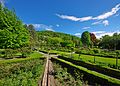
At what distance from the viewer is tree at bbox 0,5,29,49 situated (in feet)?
105

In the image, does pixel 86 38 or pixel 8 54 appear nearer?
pixel 8 54

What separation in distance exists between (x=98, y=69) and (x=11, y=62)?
1246cm

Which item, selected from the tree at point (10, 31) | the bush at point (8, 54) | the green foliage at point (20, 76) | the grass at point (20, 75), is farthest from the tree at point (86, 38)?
the green foliage at point (20, 76)

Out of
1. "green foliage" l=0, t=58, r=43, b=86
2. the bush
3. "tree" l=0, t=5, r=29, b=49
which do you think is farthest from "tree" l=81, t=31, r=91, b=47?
"green foliage" l=0, t=58, r=43, b=86

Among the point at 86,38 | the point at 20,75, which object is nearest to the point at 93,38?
the point at 86,38

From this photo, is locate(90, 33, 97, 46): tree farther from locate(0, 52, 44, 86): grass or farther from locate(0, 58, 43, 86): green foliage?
locate(0, 58, 43, 86): green foliage

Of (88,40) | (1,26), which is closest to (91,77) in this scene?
(1,26)

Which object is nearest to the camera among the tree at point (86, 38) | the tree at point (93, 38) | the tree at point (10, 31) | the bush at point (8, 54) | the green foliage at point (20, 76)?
the green foliage at point (20, 76)

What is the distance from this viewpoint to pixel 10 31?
3406 centimetres

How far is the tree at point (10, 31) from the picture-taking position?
31.9m

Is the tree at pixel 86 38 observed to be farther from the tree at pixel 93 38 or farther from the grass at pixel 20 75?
the grass at pixel 20 75

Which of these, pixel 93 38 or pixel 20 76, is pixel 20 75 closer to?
pixel 20 76

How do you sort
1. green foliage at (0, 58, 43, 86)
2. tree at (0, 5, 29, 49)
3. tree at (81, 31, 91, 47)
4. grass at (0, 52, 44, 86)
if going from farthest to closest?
tree at (81, 31, 91, 47)
tree at (0, 5, 29, 49)
grass at (0, 52, 44, 86)
green foliage at (0, 58, 43, 86)

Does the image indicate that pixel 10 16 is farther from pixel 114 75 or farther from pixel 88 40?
pixel 88 40
